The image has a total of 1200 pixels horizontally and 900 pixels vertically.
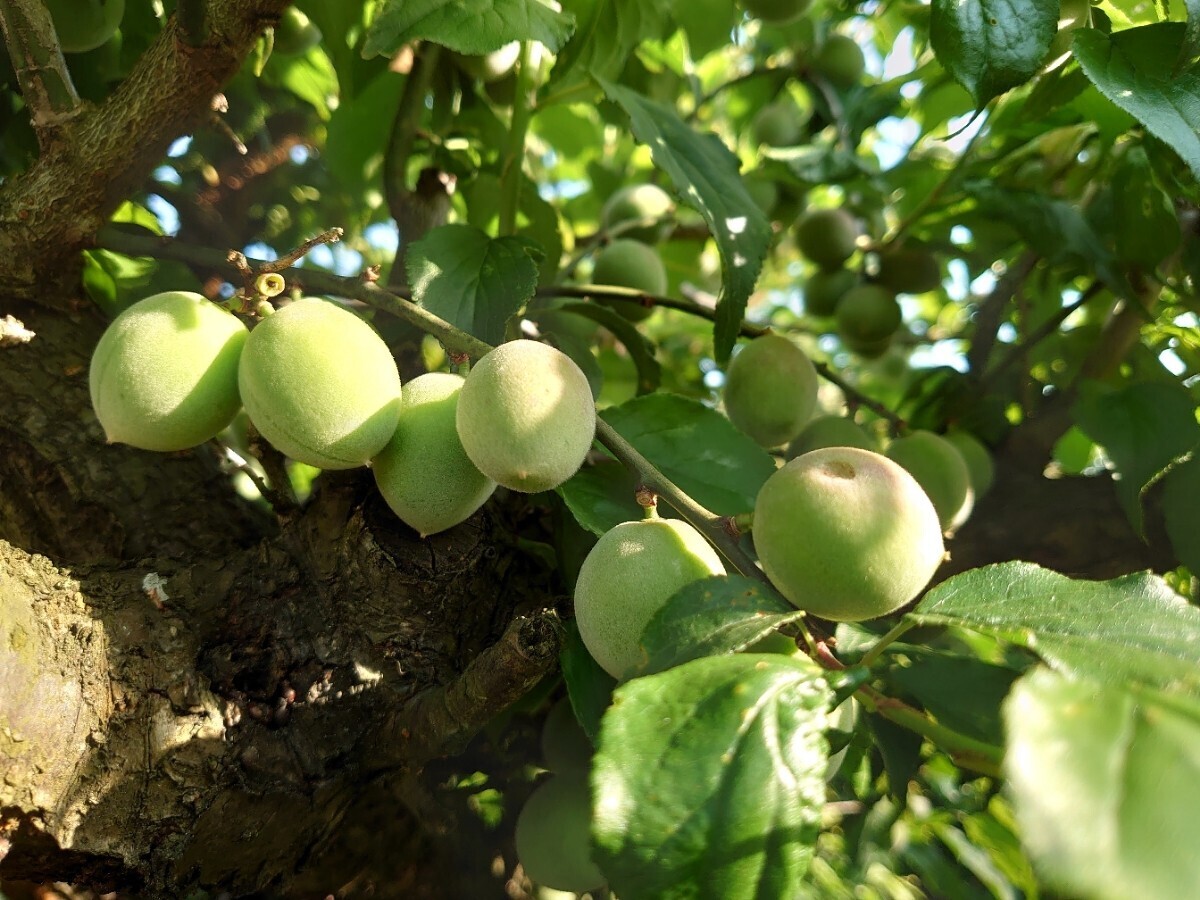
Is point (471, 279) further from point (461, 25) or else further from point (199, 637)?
point (199, 637)

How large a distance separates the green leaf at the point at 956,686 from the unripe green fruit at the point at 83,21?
1.10 m

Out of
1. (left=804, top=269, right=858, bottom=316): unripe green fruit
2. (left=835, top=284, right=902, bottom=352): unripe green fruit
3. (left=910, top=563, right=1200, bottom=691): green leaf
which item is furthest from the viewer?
(left=804, top=269, right=858, bottom=316): unripe green fruit

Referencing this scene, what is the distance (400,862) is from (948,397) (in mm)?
1104

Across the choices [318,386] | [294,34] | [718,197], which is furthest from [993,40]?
[294,34]

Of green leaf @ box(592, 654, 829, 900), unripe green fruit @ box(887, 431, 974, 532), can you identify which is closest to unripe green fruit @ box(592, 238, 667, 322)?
unripe green fruit @ box(887, 431, 974, 532)

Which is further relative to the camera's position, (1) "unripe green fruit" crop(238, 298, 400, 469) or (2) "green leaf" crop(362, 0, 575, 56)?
(2) "green leaf" crop(362, 0, 575, 56)

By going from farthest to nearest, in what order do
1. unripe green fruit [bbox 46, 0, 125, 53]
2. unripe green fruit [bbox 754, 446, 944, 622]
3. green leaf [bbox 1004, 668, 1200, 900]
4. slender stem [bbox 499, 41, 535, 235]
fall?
slender stem [bbox 499, 41, 535, 235], unripe green fruit [bbox 46, 0, 125, 53], unripe green fruit [bbox 754, 446, 944, 622], green leaf [bbox 1004, 668, 1200, 900]

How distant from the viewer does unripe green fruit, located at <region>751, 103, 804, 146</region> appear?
186 centimetres

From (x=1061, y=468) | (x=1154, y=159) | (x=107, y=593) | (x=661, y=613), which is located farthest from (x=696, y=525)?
(x=1061, y=468)

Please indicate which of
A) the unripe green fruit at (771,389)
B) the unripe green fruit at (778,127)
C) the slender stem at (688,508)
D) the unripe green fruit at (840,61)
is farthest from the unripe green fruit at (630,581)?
the unripe green fruit at (840,61)

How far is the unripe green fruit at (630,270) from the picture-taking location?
1.43 metres

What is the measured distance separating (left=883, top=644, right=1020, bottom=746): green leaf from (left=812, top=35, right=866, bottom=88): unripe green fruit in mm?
1465

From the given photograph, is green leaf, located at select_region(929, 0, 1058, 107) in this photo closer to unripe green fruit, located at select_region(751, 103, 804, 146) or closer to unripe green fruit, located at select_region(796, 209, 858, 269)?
unripe green fruit, located at select_region(796, 209, 858, 269)

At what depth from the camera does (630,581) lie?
2.22 ft
